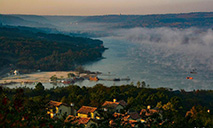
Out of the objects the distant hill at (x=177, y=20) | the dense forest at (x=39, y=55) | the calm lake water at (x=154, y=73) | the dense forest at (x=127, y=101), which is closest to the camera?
the dense forest at (x=127, y=101)

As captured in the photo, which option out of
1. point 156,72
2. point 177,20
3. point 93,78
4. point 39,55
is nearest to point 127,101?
point 93,78

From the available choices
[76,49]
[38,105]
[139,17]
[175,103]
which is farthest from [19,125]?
[139,17]

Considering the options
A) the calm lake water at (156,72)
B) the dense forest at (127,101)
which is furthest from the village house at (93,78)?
the dense forest at (127,101)

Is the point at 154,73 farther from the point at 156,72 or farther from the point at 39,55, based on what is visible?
the point at 39,55

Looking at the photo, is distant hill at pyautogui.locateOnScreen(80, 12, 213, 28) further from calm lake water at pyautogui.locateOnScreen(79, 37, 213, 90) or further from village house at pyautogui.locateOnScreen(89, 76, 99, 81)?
village house at pyautogui.locateOnScreen(89, 76, 99, 81)

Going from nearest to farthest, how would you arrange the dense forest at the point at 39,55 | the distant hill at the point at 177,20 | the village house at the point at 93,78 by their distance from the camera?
the village house at the point at 93,78, the dense forest at the point at 39,55, the distant hill at the point at 177,20

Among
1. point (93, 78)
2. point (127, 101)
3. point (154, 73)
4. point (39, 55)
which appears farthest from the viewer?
point (39, 55)

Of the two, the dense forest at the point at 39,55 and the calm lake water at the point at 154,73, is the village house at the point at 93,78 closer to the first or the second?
the calm lake water at the point at 154,73

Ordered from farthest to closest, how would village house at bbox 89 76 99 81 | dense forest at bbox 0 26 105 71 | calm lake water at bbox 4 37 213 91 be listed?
1. dense forest at bbox 0 26 105 71
2. village house at bbox 89 76 99 81
3. calm lake water at bbox 4 37 213 91

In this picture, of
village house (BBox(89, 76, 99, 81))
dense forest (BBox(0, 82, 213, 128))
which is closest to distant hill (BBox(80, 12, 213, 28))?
village house (BBox(89, 76, 99, 81))

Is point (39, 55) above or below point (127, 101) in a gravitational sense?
below

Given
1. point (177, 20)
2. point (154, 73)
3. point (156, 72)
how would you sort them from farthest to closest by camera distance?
point (177, 20) → point (156, 72) → point (154, 73)

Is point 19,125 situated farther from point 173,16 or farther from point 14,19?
point 14,19
